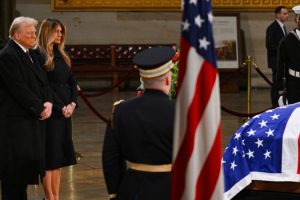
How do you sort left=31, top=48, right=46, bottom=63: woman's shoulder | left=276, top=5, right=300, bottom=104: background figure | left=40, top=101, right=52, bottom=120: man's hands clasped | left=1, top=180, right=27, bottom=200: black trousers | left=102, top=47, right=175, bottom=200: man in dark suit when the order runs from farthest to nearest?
left=276, top=5, right=300, bottom=104: background figure
left=31, top=48, right=46, bottom=63: woman's shoulder
left=40, top=101, right=52, bottom=120: man's hands clasped
left=1, top=180, right=27, bottom=200: black trousers
left=102, top=47, right=175, bottom=200: man in dark suit

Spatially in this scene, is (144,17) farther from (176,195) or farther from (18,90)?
(176,195)

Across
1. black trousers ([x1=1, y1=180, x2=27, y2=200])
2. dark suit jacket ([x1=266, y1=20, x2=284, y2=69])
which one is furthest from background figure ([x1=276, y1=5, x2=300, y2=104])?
dark suit jacket ([x1=266, y1=20, x2=284, y2=69])

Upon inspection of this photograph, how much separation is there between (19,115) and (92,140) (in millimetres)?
→ 5369

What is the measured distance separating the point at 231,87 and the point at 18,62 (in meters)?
13.5

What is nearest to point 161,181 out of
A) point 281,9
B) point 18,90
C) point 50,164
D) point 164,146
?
point 164,146

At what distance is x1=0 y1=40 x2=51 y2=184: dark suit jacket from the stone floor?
1.58m

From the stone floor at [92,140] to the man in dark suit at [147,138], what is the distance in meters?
3.65

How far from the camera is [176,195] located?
3957 millimetres

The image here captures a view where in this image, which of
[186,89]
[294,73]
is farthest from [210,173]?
[294,73]

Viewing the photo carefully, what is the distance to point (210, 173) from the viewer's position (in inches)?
154

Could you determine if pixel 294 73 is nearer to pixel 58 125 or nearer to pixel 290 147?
pixel 290 147

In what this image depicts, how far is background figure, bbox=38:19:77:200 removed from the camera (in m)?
7.21

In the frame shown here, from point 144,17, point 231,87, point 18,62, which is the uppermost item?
point 18,62

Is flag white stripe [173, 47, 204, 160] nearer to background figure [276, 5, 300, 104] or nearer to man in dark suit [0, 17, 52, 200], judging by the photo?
man in dark suit [0, 17, 52, 200]
